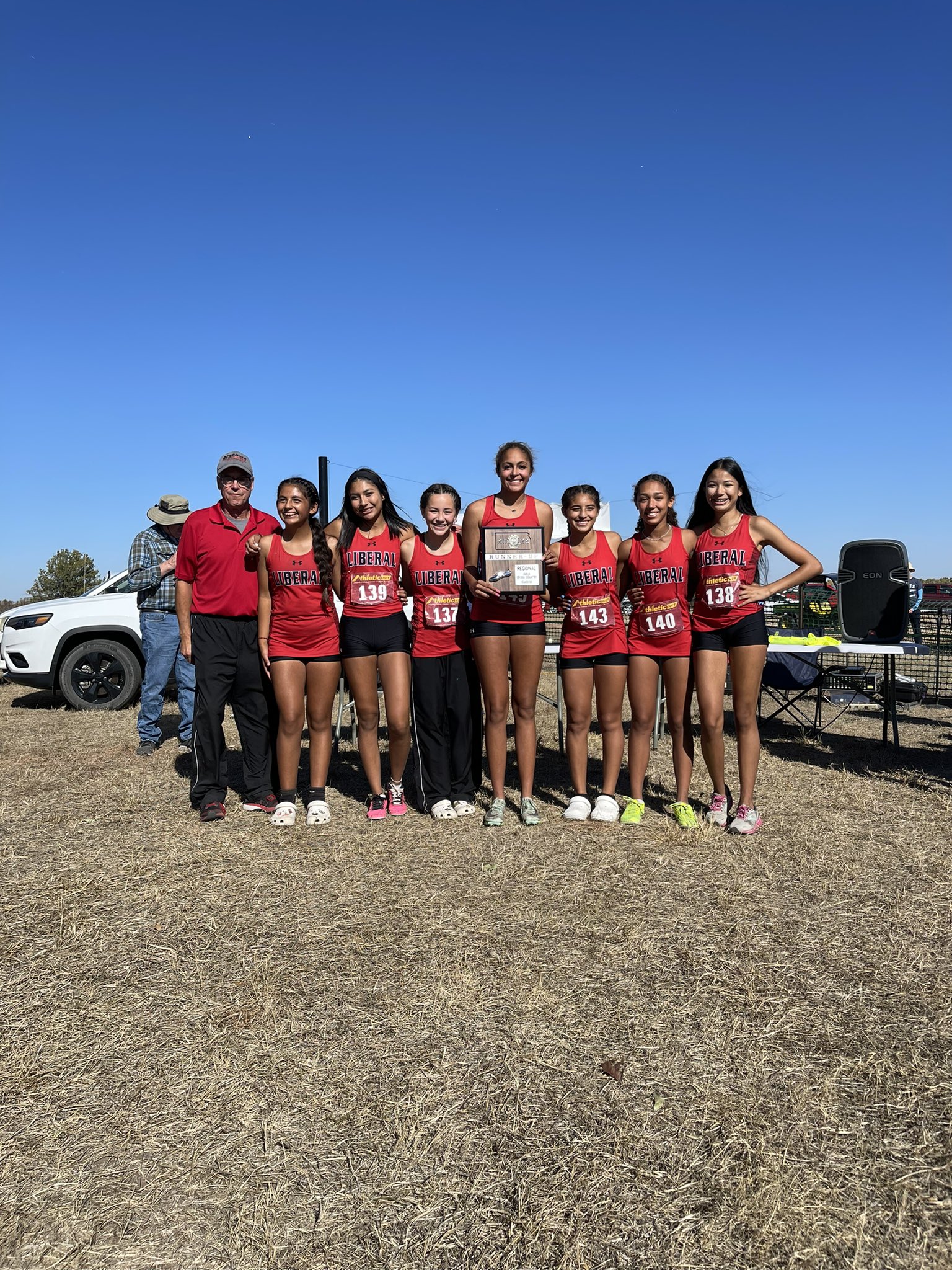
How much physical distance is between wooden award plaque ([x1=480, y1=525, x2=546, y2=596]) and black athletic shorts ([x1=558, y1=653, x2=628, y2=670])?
54cm

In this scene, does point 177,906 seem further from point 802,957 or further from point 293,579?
point 802,957

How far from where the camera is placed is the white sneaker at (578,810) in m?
4.65

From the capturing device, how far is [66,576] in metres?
21.7

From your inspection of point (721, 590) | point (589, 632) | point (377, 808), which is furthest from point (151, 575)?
point (721, 590)

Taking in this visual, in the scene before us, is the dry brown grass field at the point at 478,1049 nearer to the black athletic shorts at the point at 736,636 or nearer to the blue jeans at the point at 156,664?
the black athletic shorts at the point at 736,636

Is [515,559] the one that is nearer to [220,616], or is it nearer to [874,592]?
[220,616]

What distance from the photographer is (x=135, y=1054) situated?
2.43 metres

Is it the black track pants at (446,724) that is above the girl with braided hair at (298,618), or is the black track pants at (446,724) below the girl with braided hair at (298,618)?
below

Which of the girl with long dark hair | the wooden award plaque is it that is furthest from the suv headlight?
the girl with long dark hair

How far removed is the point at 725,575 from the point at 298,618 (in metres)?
2.35

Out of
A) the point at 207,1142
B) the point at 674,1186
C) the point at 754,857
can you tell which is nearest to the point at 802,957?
the point at 754,857

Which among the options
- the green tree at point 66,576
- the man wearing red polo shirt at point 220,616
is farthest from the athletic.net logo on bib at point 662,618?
the green tree at point 66,576

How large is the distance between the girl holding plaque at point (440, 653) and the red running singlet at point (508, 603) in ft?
0.71

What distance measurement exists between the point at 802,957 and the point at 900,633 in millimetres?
3584
